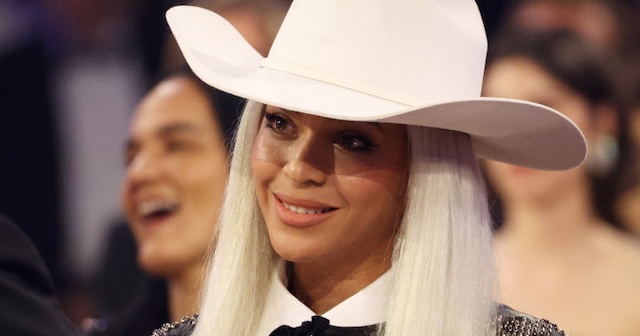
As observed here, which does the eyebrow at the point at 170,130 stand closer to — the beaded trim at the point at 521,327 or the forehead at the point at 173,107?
the forehead at the point at 173,107

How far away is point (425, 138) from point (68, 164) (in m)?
1.45

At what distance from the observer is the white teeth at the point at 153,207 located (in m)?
2.76

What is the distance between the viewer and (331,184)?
165cm

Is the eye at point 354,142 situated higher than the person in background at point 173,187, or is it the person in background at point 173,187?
the eye at point 354,142

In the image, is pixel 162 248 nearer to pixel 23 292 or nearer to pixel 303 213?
pixel 23 292

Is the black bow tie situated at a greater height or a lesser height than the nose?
lesser

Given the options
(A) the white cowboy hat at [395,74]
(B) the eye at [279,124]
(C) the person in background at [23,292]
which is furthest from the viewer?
(C) the person in background at [23,292]

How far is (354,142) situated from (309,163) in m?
0.08

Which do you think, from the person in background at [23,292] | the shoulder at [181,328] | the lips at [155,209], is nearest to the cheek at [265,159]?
the shoulder at [181,328]

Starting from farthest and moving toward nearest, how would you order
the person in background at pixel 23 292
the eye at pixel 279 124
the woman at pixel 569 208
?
the woman at pixel 569 208
the person in background at pixel 23 292
the eye at pixel 279 124

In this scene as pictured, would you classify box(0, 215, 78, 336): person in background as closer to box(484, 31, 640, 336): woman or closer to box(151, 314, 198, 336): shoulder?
box(151, 314, 198, 336): shoulder

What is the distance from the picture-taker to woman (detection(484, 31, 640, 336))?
8.14ft

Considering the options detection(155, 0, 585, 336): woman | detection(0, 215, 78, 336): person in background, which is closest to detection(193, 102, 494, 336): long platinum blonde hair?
detection(155, 0, 585, 336): woman

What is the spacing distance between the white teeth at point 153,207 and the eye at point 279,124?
1067 mm
